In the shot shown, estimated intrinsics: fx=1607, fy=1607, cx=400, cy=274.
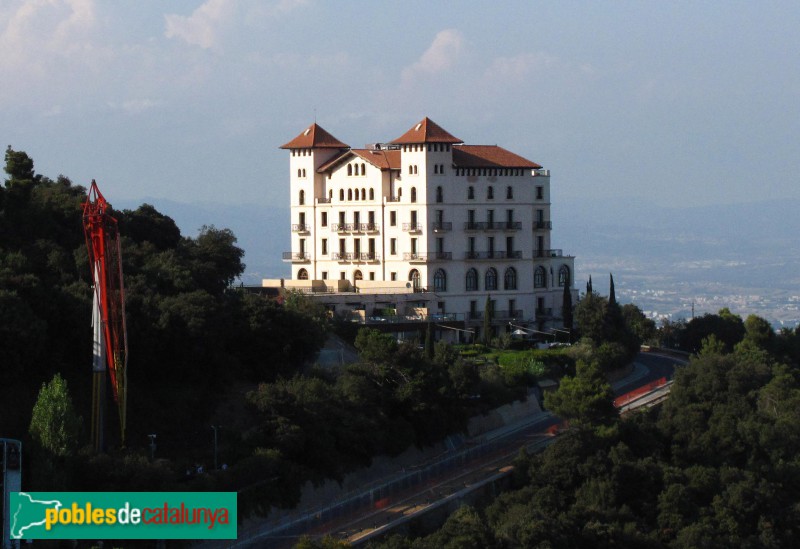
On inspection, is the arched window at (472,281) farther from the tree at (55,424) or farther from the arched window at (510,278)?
the tree at (55,424)

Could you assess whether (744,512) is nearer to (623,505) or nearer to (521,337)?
(623,505)

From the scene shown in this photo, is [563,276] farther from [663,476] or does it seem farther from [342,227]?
[663,476]

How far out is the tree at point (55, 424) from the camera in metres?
38.2

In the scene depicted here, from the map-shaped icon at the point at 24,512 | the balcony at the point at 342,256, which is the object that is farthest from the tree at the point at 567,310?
the map-shaped icon at the point at 24,512

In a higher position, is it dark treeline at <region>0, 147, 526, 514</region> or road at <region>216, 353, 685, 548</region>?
dark treeline at <region>0, 147, 526, 514</region>

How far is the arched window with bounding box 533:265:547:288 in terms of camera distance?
7606 centimetres

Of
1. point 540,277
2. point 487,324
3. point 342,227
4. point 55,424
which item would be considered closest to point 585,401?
point 487,324

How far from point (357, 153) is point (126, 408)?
1297 inches

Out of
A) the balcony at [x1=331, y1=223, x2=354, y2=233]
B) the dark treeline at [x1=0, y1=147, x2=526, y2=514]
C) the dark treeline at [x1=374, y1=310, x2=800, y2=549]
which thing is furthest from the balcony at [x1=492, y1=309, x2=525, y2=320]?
the dark treeline at [x1=0, y1=147, x2=526, y2=514]

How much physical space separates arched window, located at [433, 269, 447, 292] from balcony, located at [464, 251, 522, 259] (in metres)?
1.57

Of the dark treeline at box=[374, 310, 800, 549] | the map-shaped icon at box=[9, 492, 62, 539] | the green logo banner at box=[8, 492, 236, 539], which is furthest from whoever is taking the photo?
the dark treeline at box=[374, 310, 800, 549]

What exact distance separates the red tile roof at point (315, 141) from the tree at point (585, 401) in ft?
83.8

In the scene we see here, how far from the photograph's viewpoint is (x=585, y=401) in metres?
52.3

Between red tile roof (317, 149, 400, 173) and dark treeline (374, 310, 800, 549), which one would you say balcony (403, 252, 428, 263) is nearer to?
red tile roof (317, 149, 400, 173)
